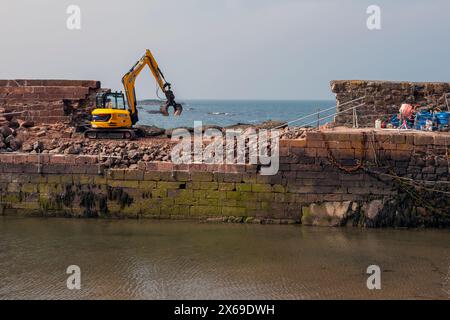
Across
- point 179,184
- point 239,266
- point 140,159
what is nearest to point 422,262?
point 239,266

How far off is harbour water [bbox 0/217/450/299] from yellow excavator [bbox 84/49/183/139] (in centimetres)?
326

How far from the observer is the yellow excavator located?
54.1ft

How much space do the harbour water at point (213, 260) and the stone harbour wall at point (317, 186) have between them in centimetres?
38

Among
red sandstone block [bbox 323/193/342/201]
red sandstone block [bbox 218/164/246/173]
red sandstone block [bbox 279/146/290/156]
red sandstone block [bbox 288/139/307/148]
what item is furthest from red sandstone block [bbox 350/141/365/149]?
red sandstone block [bbox 218/164/246/173]

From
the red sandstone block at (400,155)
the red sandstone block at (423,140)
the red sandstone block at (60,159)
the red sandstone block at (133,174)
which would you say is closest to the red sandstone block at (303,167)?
A: the red sandstone block at (400,155)

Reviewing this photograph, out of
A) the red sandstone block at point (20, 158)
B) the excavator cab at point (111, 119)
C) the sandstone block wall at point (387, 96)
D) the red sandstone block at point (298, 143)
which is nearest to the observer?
the red sandstone block at point (298, 143)

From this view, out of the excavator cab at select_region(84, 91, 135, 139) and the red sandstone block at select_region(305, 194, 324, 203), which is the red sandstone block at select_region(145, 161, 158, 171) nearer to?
the excavator cab at select_region(84, 91, 135, 139)

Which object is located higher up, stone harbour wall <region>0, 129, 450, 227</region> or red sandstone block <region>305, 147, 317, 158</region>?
red sandstone block <region>305, 147, 317, 158</region>

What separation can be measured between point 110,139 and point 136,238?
185 inches

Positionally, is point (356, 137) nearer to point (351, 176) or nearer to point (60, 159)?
point (351, 176)

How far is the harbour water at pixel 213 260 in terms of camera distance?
9.57 metres

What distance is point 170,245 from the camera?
476 inches

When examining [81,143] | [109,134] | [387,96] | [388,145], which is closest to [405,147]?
[388,145]

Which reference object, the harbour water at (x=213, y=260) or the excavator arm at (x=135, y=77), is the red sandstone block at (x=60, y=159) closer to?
the harbour water at (x=213, y=260)
